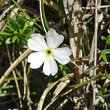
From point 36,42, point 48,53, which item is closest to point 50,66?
point 48,53

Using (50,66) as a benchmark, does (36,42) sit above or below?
above

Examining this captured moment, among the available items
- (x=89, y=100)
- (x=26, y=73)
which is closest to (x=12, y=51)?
(x=26, y=73)

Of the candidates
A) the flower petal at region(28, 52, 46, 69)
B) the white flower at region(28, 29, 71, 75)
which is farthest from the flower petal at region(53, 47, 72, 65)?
the flower petal at region(28, 52, 46, 69)

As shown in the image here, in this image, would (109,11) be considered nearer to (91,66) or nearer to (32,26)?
(91,66)

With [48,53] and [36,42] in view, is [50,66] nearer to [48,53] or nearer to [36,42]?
[48,53]

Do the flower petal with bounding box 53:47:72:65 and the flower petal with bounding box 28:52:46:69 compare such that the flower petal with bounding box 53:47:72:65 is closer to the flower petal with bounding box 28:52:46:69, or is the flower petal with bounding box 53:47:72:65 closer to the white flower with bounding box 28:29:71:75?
the white flower with bounding box 28:29:71:75

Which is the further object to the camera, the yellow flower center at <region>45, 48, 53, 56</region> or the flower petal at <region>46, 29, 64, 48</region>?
the yellow flower center at <region>45, 48, 53, 56</region>
